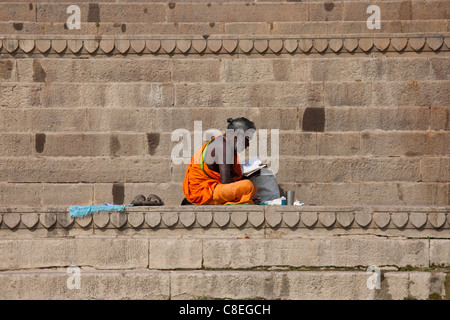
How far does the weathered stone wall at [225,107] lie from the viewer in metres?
10.1

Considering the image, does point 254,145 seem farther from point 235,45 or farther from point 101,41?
point 101,41

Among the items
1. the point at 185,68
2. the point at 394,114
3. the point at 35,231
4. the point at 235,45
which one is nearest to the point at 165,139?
the point at 185,68

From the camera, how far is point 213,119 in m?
10.5

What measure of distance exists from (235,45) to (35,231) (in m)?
4.53

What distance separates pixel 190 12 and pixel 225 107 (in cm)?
221

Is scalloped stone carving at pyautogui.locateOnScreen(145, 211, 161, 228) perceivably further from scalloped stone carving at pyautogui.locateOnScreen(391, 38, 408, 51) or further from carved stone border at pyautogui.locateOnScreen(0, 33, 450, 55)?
scalloped stone carving at pyautogui.locateOnScreen(391, 38, 408, 51)

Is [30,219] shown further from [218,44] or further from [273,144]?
[218,44]

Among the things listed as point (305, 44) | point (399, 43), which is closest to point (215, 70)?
point (305, 44)

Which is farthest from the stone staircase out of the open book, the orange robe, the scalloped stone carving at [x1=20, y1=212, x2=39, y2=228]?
the scalloped stone carving at [x1=20, y1=212, x2=39, y2=228]

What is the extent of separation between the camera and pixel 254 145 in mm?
10383

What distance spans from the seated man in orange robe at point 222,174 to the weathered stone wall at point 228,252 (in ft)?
1.71

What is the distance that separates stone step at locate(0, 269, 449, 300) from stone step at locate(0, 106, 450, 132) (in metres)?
2.99

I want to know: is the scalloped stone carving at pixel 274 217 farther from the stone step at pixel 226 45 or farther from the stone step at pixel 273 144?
the stone step at pixel 226 45

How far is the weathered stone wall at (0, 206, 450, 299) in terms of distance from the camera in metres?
7.89
